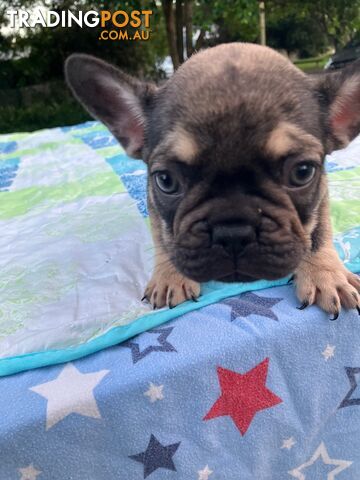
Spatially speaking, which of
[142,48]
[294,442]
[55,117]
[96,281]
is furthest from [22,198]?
[142,48]

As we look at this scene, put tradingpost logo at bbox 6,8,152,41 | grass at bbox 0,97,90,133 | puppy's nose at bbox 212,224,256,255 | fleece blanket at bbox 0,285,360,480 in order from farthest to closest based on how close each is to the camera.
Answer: tradingpost logo at bbox 6,8,152,41
grass at bbox 0,97,90,133
puppy's nose at bbox 212,224,256,255
fleece blanket at bbox 0,285,360,480

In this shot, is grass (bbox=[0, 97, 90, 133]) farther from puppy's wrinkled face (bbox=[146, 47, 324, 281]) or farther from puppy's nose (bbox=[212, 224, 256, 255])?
puppy's nose (bbox=[212, 224, 256, 255])

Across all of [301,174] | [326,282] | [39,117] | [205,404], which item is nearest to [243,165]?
[301,174]

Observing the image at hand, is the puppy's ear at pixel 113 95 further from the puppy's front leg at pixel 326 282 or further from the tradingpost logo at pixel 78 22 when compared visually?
the tradingpost logo at pixel 78 22

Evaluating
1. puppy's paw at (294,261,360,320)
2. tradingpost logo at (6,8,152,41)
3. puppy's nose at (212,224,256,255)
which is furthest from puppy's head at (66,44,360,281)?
tradingpost logo at (6,8,152,41)

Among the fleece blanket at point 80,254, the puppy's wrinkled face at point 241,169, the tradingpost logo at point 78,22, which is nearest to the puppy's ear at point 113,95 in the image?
the puppy's wrinkled face at point 241,169
